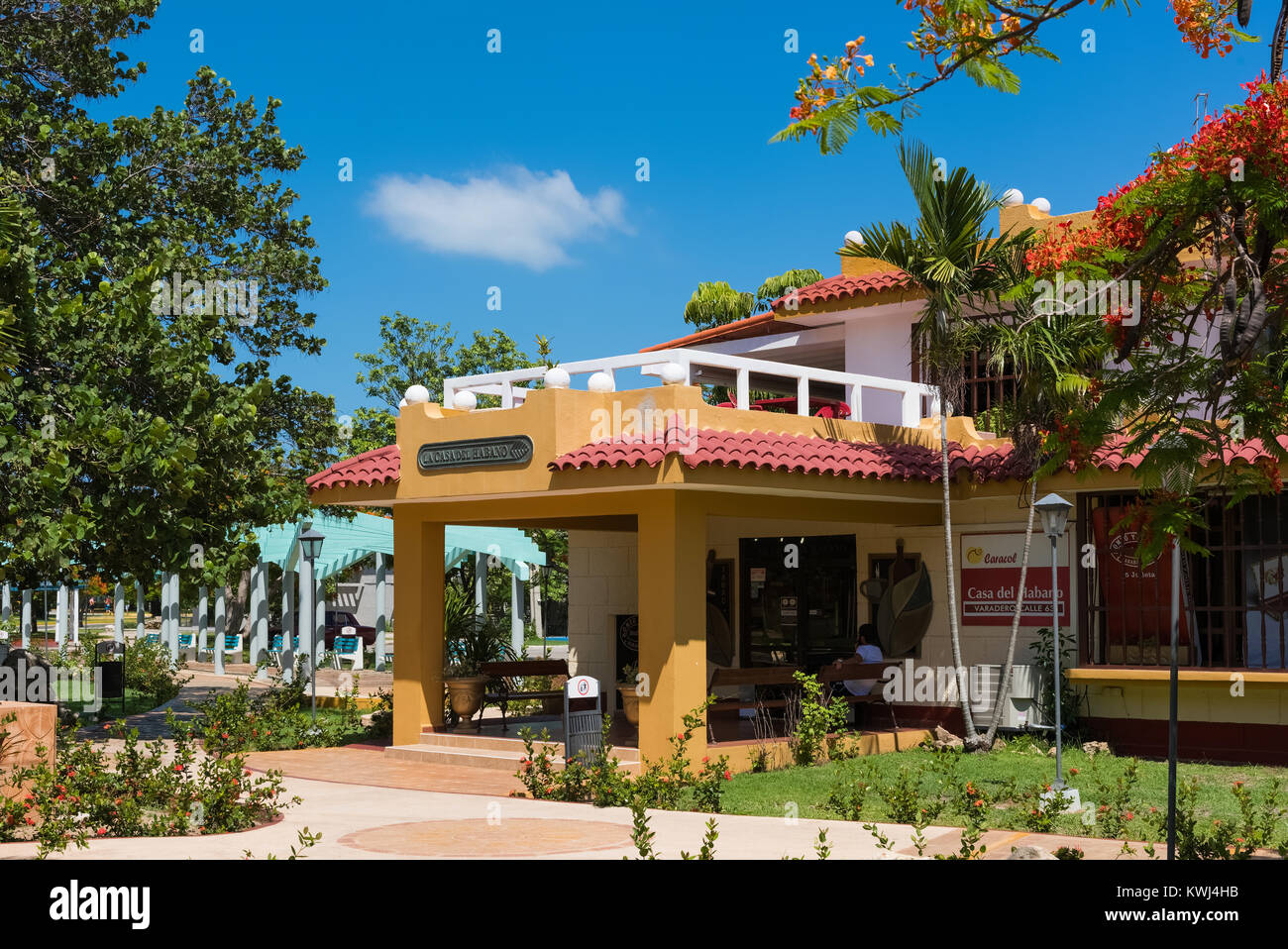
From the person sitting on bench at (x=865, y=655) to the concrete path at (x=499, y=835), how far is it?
544 cm

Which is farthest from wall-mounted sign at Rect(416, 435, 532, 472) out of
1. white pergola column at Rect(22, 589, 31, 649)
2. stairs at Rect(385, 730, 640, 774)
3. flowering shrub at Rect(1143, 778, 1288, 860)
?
white pergola column at Rect(22, 589, 31, 649)

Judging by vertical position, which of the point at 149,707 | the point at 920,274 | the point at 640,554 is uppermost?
the point at 920,274

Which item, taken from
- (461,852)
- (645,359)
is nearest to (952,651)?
(645,359)

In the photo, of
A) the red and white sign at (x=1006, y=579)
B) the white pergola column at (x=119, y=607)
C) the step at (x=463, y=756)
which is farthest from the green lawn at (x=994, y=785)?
the white pergola column at (x=119, y=607)

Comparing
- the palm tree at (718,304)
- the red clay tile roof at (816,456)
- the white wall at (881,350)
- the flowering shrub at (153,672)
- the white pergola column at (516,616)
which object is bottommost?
the flowering shrub at (153,672)

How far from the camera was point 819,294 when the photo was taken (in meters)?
19.8

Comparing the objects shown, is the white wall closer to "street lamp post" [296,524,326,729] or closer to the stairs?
the stairs

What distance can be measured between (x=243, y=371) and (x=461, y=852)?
1454 centimetres

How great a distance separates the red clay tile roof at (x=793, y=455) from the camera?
13.6 m

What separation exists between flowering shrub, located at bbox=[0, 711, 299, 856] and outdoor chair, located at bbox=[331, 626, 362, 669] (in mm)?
20510

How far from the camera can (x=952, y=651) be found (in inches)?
672

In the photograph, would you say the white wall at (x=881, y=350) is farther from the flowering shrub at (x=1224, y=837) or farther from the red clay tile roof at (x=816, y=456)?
the flowering shrub at (x=1224, y=837)

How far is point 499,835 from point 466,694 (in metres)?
6.78
